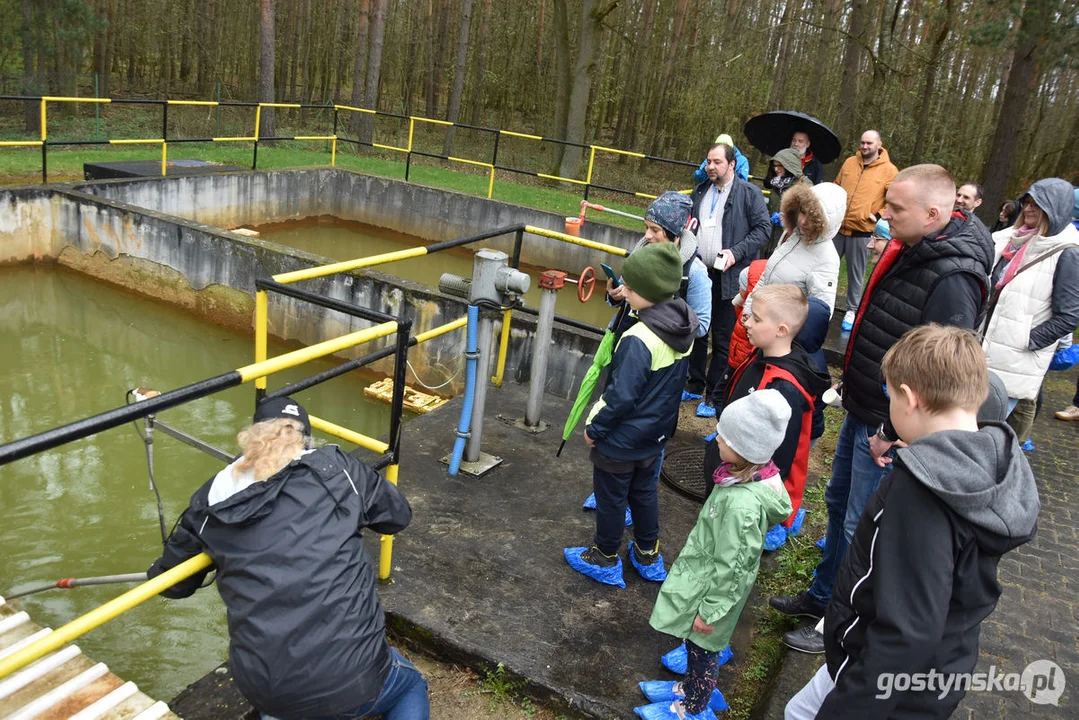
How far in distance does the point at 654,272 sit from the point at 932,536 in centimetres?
159

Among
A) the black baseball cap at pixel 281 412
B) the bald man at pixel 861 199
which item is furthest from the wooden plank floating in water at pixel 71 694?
the bald man at pixel 861 199

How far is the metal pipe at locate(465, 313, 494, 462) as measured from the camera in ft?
12.6

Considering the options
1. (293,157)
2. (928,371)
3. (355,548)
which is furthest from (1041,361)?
(293,157)

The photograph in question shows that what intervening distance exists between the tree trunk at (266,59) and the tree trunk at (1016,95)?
13237 millimetres

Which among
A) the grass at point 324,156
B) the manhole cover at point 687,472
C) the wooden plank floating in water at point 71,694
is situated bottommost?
the wooden plank floating in water at point 71,694

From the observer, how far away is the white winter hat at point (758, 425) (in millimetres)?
2332

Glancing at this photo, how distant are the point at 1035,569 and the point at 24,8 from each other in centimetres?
1960

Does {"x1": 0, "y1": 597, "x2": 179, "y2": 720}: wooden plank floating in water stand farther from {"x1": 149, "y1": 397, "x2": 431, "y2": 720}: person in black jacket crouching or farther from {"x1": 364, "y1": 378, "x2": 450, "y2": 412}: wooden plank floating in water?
{"x1": 364, "y1": 378, "x2": 450, "y2": 412}: wooden plank floating in water

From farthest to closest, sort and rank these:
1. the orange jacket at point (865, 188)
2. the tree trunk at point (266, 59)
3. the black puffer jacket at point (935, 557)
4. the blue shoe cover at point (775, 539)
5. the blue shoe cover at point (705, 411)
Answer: the tree trunk at point (266, 59) < the orange jacket at point (865, 188) < the blue shoe cover at point (705, 411) < the blue shoe cover at point (775, 539) < the black puffer jacket at point (935, 557)

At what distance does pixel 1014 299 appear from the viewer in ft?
13.4

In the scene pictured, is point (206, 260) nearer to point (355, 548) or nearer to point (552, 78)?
point (355, 548)

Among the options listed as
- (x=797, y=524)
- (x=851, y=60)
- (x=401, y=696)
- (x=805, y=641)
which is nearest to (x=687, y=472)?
(x=797, y=524)

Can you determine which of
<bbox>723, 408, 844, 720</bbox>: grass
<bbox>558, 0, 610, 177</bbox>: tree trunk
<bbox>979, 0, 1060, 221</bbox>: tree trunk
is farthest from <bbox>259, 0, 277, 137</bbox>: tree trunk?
<bbox>723, 408, 844, 720</bbox>: grass

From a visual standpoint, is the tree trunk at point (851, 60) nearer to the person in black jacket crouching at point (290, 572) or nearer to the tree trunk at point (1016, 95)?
the tree trunk at point (1016, 95)
